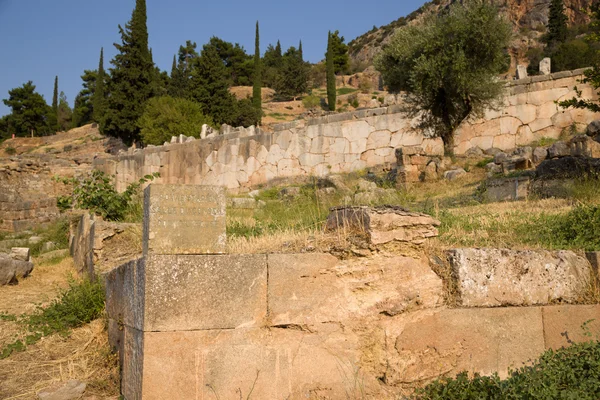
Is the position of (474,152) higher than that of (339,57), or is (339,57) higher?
(339,57)

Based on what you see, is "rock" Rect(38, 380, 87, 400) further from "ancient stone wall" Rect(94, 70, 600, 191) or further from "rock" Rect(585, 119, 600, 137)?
"rock" Rect(585, 119, 600, 137)

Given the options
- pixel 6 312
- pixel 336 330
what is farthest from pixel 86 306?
pixel 336 330


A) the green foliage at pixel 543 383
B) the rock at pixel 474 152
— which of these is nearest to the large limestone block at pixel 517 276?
the green foliage at pixel 543 383

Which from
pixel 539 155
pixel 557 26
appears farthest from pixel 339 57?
pixel 539 155

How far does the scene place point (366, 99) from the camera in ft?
135

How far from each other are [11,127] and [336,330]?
61.5m

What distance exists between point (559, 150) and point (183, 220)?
10562mm

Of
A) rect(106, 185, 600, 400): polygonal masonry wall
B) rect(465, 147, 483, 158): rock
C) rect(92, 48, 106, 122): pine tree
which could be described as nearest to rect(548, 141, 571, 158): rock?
rect(465, 147, 483, 158): rock

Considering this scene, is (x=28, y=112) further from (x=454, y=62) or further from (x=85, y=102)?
(x=454, y=62)

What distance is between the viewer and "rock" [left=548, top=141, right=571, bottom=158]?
483 inches

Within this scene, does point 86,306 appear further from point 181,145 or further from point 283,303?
point 181,145

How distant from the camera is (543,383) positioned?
154 inches

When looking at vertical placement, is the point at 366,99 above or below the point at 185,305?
above

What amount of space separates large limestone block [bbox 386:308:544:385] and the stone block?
1586 mm
